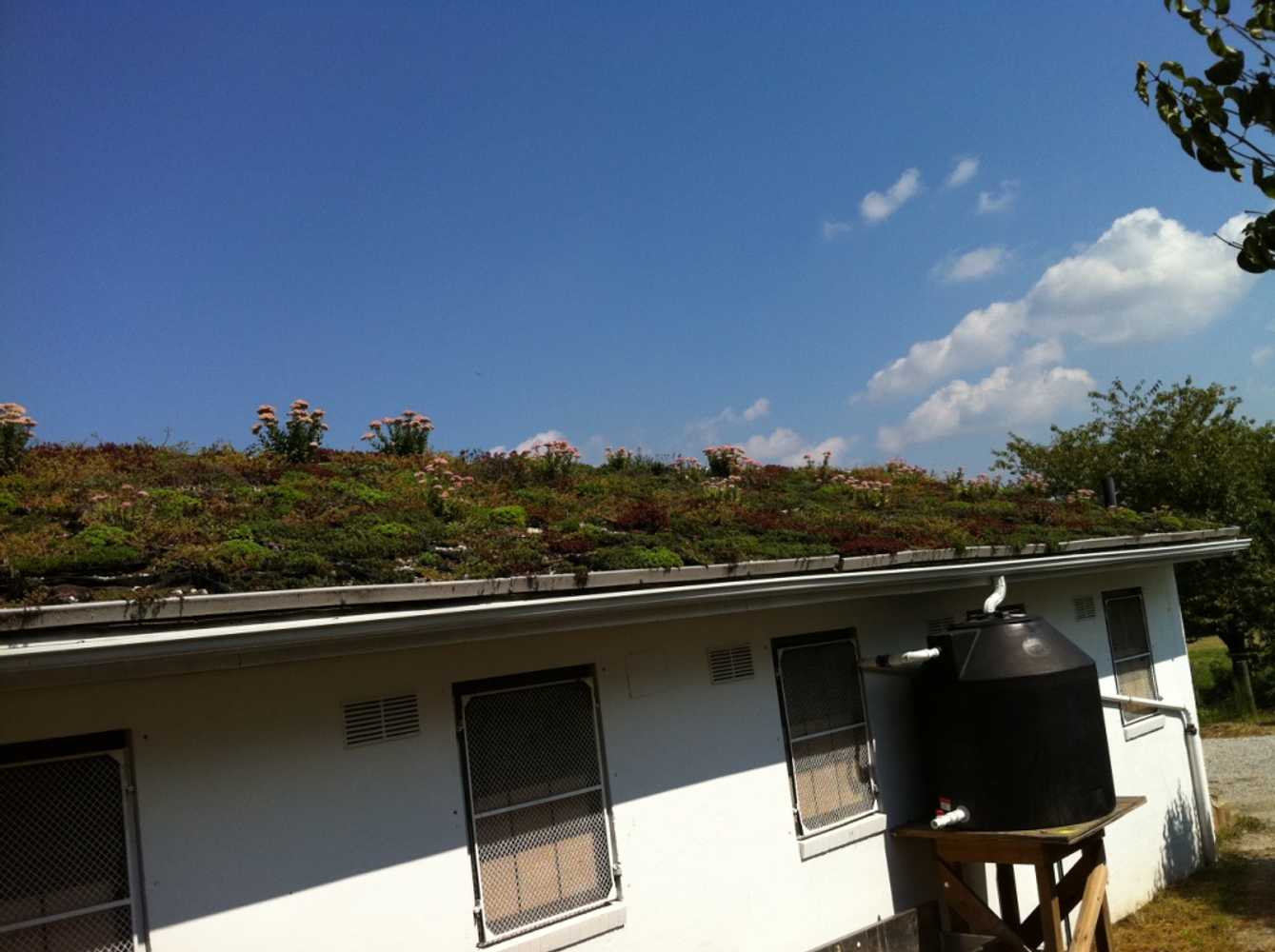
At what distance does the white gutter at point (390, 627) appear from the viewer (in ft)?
11.4

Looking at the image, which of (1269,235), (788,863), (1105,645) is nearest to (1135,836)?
(1105,645)

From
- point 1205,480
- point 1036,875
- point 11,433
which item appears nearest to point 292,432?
point 11,433

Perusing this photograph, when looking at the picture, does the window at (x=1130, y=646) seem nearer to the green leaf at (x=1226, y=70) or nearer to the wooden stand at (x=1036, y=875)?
the wooden stand at (x=1036, y=875)

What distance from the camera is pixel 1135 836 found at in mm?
9781

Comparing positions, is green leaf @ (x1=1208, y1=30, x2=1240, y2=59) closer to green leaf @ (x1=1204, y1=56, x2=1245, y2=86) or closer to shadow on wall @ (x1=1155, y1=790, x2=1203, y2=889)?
green leaf @ (x1=1204, y1=56, x2=1245, y2=86)

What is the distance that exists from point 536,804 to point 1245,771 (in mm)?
15148

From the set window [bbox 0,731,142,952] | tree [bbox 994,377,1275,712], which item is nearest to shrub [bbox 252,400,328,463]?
window [bbox 0,731,142,952]

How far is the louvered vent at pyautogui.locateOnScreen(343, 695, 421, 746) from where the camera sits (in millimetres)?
4723

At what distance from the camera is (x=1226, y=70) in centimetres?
302

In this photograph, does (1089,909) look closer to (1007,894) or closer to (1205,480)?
(1007,894)

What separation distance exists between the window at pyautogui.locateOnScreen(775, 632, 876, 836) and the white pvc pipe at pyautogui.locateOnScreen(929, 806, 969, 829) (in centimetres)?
60

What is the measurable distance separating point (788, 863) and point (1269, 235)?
183 inches

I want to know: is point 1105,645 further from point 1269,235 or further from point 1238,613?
point 1238,613

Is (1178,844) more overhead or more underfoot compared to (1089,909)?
more underfoot
